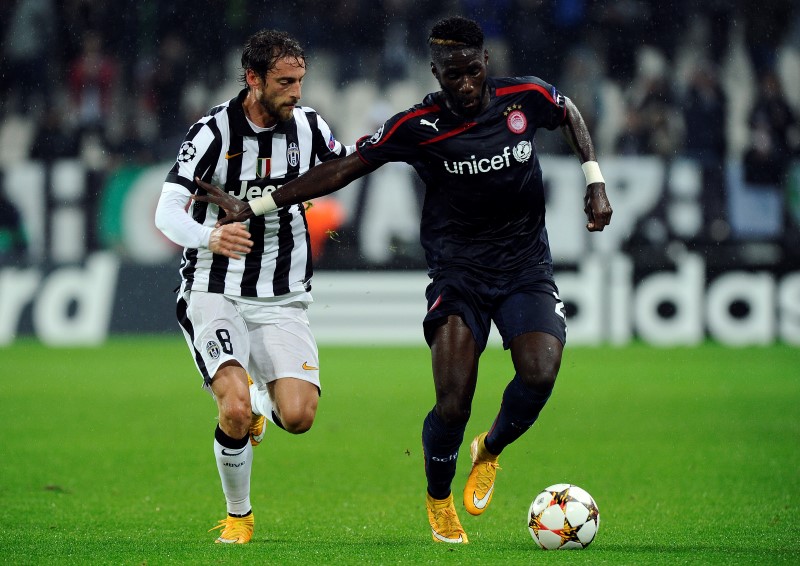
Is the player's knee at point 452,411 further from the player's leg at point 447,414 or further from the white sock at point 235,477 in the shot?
the white sock at point 235,477

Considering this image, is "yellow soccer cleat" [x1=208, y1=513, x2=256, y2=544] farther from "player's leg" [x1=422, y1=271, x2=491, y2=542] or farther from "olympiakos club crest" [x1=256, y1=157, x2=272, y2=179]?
"olympiakos club crest" [x1=256, y1=157, x2=272, y2=179]

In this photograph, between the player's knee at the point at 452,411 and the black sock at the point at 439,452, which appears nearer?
the player's knee at the point at 452,411

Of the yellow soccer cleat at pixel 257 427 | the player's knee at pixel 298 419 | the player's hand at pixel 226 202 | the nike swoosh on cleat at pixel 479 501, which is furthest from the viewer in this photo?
the yellow soccer cleat at pixel 257 427

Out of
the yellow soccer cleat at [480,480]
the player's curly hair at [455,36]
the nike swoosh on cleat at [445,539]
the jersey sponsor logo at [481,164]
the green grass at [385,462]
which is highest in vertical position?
the player's curly hair at [455,36]

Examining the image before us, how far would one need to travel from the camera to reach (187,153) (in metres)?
6.12

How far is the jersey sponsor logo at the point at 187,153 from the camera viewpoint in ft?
20.0

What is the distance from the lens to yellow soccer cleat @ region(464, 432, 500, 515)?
6.08 meters

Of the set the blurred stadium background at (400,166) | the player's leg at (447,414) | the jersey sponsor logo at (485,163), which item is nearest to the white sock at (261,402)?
the player's leg at (447,414)

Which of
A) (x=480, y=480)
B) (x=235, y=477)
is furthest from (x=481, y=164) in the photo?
(x=235, y=477)

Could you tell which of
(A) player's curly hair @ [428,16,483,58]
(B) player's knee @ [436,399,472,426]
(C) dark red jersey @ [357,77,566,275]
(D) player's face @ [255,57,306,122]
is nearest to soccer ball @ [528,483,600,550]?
(B) player's knee @ [436,399,472,426]

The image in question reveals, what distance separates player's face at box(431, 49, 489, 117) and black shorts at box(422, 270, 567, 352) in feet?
2.68

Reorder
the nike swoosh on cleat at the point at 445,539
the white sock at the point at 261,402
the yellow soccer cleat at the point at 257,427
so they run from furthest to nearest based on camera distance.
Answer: the yellow soccer cleat at the point at 257,427, the white sock at the point at 261,402, the nike swoosh on cleat at the point at 445,539

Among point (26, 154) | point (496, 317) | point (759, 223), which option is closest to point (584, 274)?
point (759, 223)

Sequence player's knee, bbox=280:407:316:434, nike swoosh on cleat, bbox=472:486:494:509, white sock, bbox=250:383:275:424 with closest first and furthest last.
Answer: nike swoosh on cleat, bbox=472:486:494:509, player's knee, bbox=280:407:316:434, white sock, bbox=250:383:275:424
